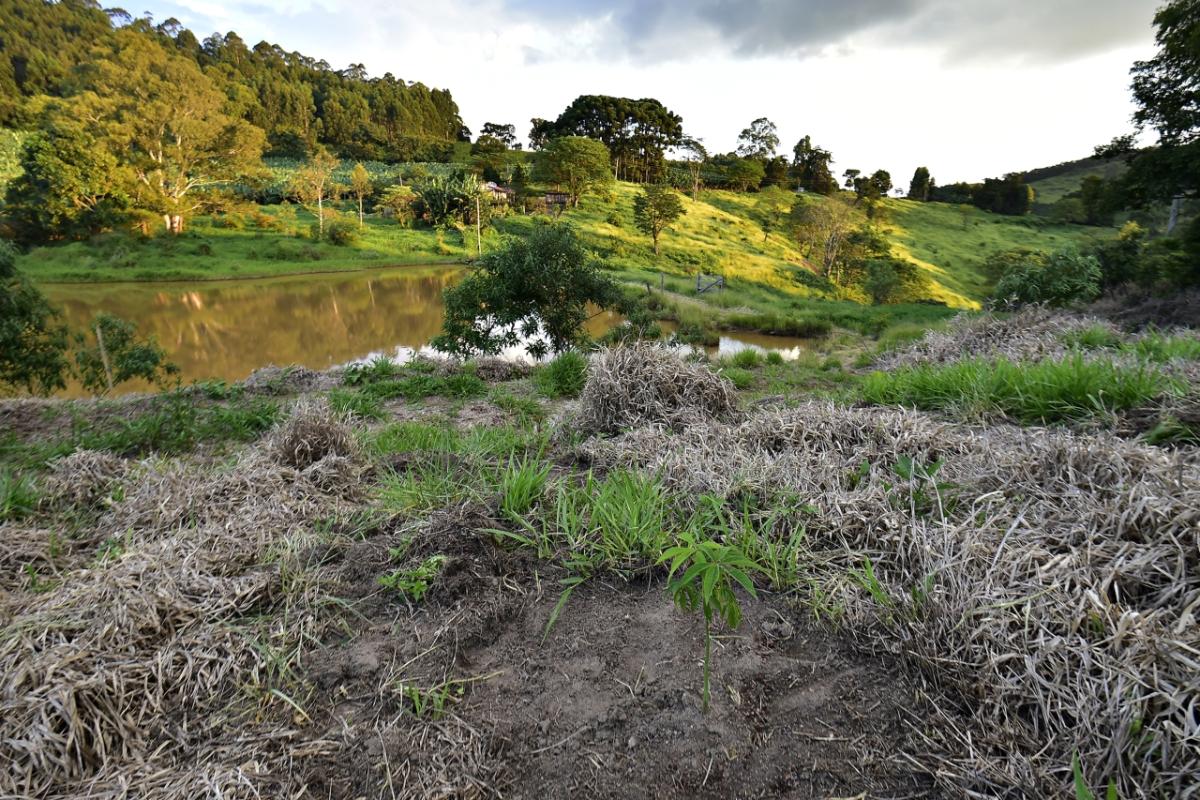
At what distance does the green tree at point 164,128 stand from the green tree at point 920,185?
77.3m

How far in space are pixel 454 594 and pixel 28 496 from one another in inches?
113

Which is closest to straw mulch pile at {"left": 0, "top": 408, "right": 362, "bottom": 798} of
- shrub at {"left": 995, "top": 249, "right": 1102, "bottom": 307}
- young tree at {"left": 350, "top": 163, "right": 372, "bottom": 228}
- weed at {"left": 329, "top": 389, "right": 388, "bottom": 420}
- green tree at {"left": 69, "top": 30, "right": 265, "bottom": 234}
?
weed at {"left": 329, "top": 389, "right": 388, "bottom": 420}

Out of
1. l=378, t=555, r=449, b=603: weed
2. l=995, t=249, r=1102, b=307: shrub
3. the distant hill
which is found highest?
the distant hill

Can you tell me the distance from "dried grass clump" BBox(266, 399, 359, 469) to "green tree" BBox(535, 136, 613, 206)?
51.1 metres

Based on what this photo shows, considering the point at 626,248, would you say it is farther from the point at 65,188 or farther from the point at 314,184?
the point at 65,188

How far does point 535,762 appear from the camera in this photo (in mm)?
1474

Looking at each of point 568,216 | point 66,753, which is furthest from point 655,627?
point 568,216

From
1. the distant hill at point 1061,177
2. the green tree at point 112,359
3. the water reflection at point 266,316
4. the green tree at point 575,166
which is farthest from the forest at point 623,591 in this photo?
the distant hill at point 1061,177

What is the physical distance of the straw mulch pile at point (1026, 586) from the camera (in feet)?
4.30

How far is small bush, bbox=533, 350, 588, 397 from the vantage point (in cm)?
798

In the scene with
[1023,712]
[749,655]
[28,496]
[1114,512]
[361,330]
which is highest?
[1114,512]

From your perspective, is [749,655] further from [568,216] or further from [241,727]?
[568,216]

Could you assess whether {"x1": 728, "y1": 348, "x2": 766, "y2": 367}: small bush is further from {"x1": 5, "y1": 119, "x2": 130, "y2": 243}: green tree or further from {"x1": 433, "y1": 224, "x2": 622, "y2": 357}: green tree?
{"x1": 5, "y1": 119, "x2": 130, "y2": 243}: green tree

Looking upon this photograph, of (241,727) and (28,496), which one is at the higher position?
(241,727)
